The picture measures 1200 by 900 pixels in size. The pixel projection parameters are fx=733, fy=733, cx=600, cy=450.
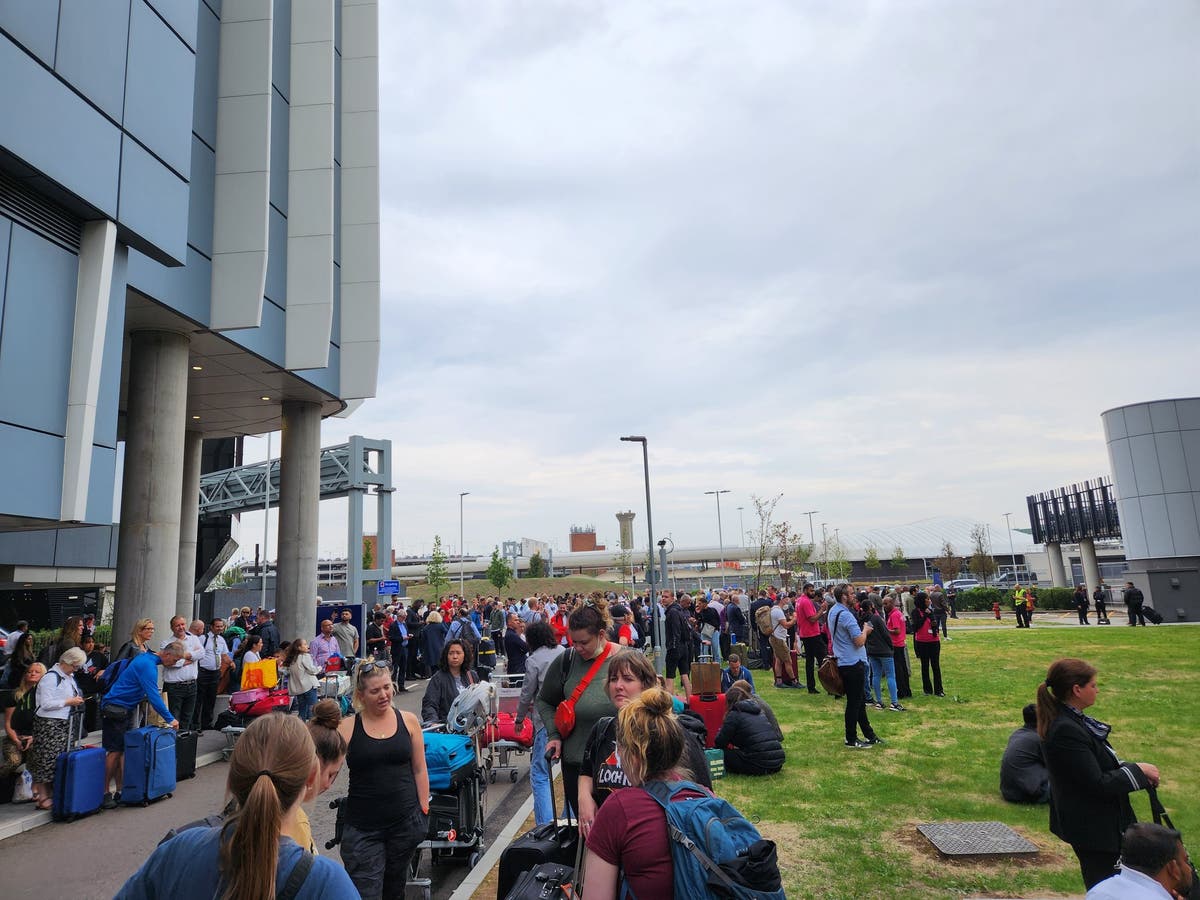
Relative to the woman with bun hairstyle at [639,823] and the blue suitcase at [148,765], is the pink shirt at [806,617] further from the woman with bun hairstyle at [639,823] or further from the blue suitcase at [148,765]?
the woman with bun hairstyle at [639,823]

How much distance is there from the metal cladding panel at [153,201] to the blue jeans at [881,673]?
13.2 metres

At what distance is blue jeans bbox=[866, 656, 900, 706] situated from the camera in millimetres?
12398

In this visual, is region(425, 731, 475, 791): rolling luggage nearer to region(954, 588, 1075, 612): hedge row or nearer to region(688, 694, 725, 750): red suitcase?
region(688, 694, 725, 750): red suitcase

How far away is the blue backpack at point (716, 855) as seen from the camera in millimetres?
2354

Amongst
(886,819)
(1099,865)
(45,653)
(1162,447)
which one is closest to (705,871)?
(1099,865)

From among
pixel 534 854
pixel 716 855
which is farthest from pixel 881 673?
pixel 716 855

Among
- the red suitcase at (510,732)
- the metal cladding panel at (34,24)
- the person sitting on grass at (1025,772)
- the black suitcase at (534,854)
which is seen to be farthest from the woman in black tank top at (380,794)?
the metal cladding panel at (34,24)

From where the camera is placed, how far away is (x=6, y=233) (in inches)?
358

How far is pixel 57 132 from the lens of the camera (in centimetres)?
947

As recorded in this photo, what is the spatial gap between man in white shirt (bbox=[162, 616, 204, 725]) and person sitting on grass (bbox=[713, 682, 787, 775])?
7637mm

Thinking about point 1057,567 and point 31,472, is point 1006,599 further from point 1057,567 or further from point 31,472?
point 31,472

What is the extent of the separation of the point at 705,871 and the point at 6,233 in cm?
1098

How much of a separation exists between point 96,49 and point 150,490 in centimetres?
720

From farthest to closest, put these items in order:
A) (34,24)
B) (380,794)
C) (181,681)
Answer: (181,681)
(34,24)
(380,794)
